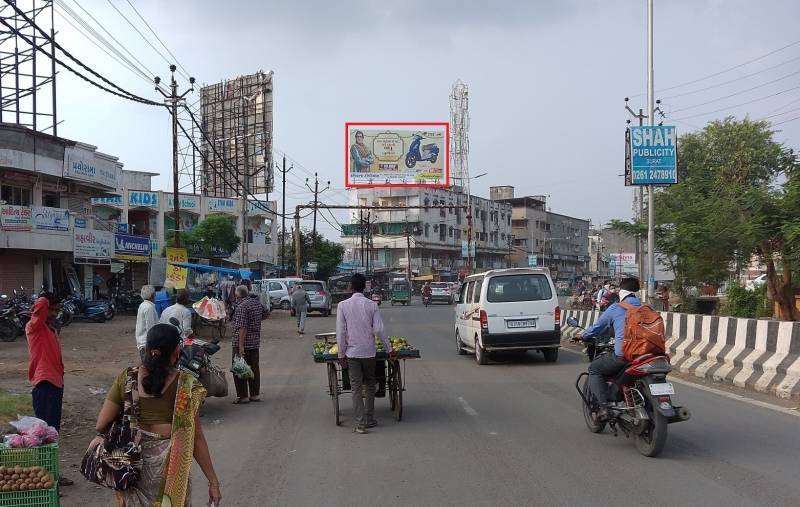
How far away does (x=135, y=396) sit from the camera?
403 cm

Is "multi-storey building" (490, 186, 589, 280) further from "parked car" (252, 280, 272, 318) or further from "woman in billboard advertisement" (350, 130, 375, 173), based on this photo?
"parked car" (252, 280, 272, 318)

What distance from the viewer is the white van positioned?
1535cm

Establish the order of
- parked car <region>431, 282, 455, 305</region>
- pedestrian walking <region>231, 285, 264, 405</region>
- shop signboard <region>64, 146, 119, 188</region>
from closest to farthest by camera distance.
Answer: pedestrian walking <region>231, 285, 264, 405</region> → shop signboard <region>64, 146, 119, 188</region> → parked car <region>431, 282, 455, 305</region>

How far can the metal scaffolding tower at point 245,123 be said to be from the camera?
43500 mm

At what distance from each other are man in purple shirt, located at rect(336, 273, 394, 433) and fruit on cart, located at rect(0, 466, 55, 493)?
4750 mm

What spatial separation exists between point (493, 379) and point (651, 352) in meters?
6.40

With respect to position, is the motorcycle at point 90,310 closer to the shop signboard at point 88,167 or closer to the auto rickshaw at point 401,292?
the shop signboard at point 88,167

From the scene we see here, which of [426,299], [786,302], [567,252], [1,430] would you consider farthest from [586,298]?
[567,252]

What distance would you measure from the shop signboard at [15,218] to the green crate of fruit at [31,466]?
25138mm

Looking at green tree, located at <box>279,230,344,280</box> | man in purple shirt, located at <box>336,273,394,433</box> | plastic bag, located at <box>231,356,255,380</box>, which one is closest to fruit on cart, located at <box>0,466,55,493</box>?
man in purple shirt, located at <box>336,273,394,433</box>

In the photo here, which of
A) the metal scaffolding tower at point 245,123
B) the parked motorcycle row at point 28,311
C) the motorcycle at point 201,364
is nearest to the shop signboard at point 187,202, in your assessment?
the metal scaffolding tower at point 245,123

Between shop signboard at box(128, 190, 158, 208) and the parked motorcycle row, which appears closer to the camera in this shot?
the parked motorcycle row

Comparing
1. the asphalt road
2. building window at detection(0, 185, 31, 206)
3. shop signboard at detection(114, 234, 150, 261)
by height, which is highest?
building window at detection(0, 185, 31, 206)

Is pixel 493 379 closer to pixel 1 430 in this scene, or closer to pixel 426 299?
pixel 1 430
